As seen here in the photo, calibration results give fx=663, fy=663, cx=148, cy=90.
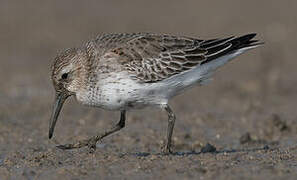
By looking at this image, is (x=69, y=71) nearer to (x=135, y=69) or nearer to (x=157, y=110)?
(x=135, y=69)

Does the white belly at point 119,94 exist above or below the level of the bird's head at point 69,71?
below

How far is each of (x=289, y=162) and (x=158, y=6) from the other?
15.3 m

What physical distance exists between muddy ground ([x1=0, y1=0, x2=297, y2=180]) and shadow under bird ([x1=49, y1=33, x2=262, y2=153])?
79 cm

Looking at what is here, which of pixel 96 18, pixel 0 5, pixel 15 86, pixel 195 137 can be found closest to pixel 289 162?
pixel 195 137

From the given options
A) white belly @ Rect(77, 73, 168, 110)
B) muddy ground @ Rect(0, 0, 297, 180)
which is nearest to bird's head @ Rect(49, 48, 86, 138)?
white belly @ Rect(77, 73, 168, 110)

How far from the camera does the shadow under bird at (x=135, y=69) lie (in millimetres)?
9250

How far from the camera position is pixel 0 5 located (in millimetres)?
21609

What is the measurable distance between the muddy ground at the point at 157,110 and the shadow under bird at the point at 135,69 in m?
0.79

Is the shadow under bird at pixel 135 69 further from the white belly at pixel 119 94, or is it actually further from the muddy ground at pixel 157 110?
the muddy ground at pixel 157 110

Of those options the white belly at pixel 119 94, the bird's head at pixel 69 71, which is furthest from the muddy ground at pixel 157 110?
the bird's head at pixel 69 71

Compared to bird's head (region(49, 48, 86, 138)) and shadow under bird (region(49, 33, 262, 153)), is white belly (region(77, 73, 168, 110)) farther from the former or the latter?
bird's head (region(49, 48, 86, 138))

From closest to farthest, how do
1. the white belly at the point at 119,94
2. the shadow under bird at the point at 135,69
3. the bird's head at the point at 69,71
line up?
the white belly at the point at 119,94
the shadow under bird at the point at 135,69
the bird's head at the point at 69,71

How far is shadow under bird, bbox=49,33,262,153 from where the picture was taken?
9250mm

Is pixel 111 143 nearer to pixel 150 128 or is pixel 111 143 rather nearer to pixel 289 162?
pixel 150 128
